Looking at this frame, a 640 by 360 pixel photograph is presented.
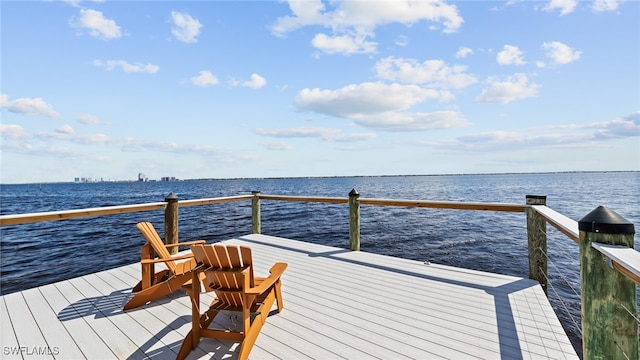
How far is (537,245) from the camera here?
11.1 ft

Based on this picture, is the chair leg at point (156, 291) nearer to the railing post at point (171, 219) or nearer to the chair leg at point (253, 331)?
the chair leg at point (253, 331)

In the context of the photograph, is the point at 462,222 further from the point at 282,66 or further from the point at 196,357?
the point at 196,357

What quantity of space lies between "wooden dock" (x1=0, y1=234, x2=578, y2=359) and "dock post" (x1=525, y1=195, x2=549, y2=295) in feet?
0.57

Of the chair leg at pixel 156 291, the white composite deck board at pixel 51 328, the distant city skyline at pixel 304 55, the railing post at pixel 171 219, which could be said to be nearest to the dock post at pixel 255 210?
the railing post at pixel 171 219

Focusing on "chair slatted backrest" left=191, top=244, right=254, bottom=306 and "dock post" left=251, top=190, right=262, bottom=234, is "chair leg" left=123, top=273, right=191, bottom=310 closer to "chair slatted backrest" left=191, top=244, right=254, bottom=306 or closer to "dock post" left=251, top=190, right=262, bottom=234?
"chair slatted backrest" left=191, top=244, right=254, bottom=306

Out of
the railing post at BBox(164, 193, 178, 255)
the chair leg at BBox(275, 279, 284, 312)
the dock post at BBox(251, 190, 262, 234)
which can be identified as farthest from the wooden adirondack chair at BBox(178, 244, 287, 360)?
the dock post at BBox(251, 190, 262, 234)

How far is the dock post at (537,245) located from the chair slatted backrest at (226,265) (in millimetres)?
3328

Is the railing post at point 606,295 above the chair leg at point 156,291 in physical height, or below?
above

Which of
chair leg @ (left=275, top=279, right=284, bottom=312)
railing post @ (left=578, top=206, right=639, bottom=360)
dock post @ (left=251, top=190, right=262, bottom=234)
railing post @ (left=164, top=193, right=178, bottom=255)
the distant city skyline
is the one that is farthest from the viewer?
the distant city skyline

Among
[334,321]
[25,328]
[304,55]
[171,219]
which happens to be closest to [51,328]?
[25,328]

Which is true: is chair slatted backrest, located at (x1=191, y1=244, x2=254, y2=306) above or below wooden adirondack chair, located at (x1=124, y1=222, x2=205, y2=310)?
above

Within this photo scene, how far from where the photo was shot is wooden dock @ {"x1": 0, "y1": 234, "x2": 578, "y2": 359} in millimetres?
2176

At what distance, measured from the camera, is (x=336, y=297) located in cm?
315

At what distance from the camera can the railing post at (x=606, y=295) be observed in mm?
1351
